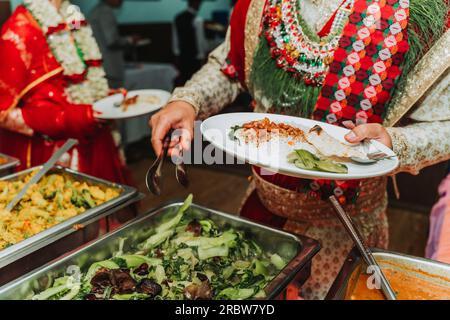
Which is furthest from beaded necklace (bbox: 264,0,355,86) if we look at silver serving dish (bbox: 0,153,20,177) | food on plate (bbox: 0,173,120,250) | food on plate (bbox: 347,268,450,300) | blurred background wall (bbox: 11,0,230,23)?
blurred background wall (bbox: 11,0,230,23)

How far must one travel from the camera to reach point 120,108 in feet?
6.51

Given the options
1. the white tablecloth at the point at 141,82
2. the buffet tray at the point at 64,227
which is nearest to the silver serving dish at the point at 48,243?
the buffet tray at the point at 64,227

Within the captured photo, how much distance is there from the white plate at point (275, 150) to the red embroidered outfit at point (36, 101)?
39.9 inches

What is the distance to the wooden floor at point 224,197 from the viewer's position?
3167 mm

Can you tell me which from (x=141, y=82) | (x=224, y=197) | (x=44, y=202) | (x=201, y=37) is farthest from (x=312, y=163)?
(x=201, y=37)

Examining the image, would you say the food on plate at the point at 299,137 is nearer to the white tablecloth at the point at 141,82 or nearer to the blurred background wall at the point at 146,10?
the white tablecloth at the point at 141,82

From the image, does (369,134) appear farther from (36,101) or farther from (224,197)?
(224,197)

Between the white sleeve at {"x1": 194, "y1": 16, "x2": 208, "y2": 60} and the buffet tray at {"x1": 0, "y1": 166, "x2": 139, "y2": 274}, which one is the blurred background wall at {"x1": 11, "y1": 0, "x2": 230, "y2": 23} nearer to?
the white sleeve at {"x1": 194, "y1": 16, "x2": 208, "y2": 60}

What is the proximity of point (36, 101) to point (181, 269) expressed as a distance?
1269 millimetres

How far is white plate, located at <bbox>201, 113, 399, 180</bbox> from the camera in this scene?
0.80m

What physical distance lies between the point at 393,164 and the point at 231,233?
0.48 meters

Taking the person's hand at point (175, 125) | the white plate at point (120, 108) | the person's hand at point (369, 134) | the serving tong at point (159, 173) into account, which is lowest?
the white plate at point (120, 108)

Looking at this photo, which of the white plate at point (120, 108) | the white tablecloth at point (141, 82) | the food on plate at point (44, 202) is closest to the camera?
the food on plate at point (44, 202)

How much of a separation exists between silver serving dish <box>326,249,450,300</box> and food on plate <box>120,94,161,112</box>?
4.38ft
